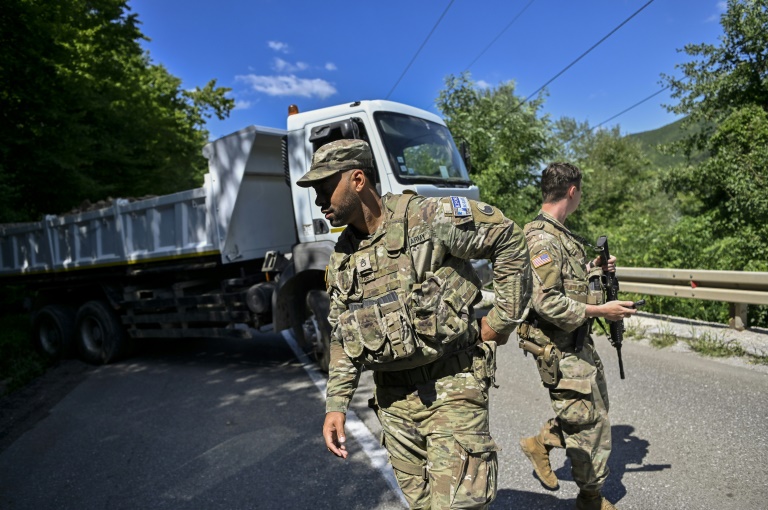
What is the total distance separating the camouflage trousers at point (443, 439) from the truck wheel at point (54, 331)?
7.76 meters

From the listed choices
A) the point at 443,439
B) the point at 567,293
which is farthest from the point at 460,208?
the point at 567,293

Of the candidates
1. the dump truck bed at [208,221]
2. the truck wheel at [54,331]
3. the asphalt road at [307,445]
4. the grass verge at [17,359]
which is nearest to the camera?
the asphalt road at [307,445]

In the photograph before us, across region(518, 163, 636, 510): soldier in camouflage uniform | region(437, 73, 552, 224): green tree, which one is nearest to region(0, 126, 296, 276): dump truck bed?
region(518, 163, 636, 510): soldier in camouflage uniform

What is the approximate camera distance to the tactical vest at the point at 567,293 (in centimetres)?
266

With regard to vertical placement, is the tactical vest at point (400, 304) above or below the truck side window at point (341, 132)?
below

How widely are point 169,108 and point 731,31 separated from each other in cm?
2096

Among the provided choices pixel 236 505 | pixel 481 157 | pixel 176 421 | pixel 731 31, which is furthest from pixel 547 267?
pixel 731 31

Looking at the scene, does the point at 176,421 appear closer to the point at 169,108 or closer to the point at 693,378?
the point at 693,378

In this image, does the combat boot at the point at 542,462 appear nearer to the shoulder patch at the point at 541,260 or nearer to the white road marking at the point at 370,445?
the white road marking at the point at 370,445

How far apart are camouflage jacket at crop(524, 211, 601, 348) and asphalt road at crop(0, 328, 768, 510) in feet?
3.30

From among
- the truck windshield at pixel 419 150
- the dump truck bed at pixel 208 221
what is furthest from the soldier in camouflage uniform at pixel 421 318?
the dump truck bed at pixel 208 221

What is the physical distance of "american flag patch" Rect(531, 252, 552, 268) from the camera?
2518 mm

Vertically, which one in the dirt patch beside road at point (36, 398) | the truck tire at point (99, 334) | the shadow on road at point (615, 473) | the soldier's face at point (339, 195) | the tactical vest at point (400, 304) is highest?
the soldier's face at point (339, 195)

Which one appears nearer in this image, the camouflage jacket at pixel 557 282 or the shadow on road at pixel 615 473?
the camouflage jacket at pixel 557 282
